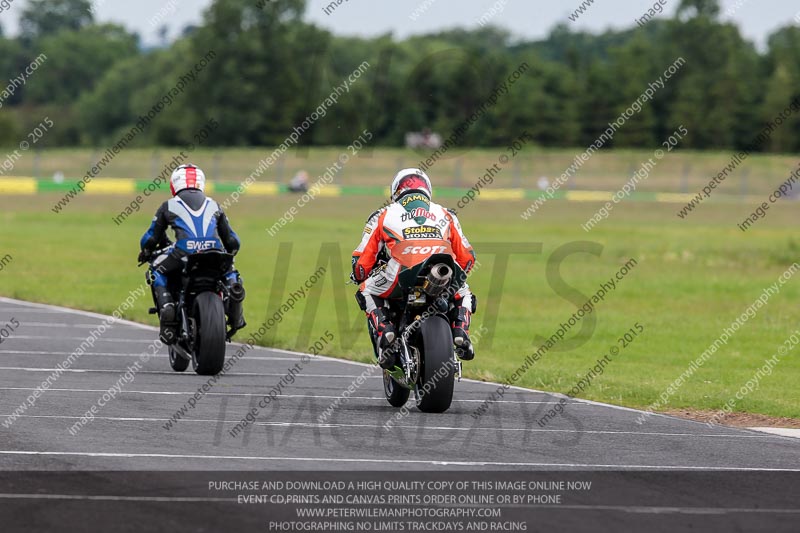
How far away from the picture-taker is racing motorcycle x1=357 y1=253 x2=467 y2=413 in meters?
10.5

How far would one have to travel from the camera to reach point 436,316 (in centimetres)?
1069

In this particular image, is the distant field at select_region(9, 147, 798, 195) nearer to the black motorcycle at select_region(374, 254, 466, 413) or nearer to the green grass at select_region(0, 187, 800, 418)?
the green grass at select_region(0, 187, 800, 418)

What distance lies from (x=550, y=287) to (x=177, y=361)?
620 inches

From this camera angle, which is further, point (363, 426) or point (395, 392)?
point (395, 392)

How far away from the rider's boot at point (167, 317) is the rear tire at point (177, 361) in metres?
0.19

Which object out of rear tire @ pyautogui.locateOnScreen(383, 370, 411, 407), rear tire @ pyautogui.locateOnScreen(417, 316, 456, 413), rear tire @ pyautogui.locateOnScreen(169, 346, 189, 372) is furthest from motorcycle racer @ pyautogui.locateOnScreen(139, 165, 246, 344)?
rear tire @ pyautogui.locateOnScreen(417, 316, 456, 413)

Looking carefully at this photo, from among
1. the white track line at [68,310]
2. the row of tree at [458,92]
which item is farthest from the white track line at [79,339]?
the row of tree at [458,92]

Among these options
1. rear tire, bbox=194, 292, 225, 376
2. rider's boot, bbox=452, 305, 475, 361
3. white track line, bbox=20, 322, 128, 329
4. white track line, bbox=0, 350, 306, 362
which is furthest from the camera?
white track line, bbox=20, 322, 128, 329

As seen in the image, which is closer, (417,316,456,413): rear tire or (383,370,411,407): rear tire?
(417,316,456,413): rear tire

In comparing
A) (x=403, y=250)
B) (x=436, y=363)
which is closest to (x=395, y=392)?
(x=436, y=363)

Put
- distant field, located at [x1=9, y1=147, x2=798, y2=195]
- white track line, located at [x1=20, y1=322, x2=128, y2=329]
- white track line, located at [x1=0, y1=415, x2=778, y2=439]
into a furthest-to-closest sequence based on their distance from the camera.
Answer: distant field, located at [x1=9, y1=147, x2=798, y2=195], white track line, located at [x1=20, y1=322, x2=128, y2=329], white track line, located at [x1=0, y1=415, x2=778, y2=439]

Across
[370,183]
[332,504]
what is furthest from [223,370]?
[370,183]

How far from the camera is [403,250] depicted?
10.9 m

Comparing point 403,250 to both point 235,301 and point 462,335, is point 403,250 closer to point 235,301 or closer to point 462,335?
point 462,335
